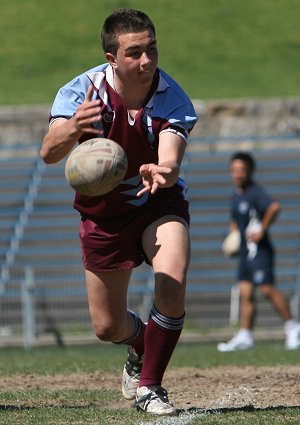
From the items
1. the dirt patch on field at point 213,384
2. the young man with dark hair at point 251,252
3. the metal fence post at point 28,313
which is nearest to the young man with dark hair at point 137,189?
the dirt patch on field at point 213,384

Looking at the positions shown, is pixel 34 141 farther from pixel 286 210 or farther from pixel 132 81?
pixel 132 81

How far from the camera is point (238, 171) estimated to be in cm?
1352

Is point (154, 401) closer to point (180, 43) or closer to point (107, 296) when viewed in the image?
point (107, 296)

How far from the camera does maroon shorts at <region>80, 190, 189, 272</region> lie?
6.48 m

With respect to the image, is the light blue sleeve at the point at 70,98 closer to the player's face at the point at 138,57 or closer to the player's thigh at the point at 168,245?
the player's face at the point at 138,57

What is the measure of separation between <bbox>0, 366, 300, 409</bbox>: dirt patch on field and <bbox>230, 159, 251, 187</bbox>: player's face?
439 centimetres

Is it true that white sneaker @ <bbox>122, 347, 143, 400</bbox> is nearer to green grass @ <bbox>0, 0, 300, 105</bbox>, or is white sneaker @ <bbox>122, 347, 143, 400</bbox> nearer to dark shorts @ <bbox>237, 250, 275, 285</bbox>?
dark shorts @ <bbox>237, 250, 275, 285</bbox>

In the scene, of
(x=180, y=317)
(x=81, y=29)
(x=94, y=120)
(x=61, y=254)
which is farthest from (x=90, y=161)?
(x=81, y=29)

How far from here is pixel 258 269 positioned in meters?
13.5

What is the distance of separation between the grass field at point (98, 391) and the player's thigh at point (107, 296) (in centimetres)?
55

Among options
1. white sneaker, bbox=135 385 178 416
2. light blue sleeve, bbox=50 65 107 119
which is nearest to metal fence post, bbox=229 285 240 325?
white sneaker, bbox=135 385 178 416

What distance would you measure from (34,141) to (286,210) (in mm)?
5140

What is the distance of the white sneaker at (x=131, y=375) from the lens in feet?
22.7

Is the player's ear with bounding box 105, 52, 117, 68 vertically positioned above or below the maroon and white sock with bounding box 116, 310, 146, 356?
above
